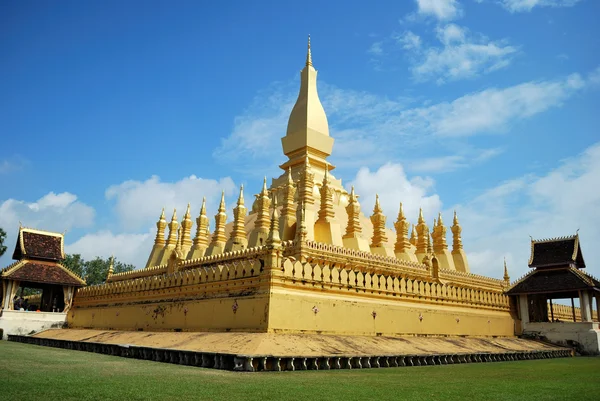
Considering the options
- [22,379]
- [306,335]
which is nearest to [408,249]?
[306,335]

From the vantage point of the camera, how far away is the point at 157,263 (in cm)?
2869

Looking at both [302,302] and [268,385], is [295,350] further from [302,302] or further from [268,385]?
[268,385]

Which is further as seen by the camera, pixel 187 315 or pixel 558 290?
pixel 558 290

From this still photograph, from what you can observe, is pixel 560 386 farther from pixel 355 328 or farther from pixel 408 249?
pixel 408 249

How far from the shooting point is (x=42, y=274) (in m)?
26.1

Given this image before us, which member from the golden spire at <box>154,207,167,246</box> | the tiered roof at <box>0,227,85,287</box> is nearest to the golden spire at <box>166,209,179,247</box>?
the golden spire at <box>154,207,167,246</box>

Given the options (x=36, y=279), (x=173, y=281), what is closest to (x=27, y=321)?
(x=36, y=279)

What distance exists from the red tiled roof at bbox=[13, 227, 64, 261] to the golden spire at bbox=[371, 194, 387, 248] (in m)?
17.6

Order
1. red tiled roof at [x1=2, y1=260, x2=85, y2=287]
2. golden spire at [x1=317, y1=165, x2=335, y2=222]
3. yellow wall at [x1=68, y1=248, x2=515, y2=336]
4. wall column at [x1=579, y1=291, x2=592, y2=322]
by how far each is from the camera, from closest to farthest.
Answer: yellow wall at [x1=68, y1=248, x2=515, y2=336]
wall column at [x1=579, y1=291, x2=592, y2=322]
golden spire at [x1=317, y1=165, x2=335, y2=222]
red tiled roof at [x1=2, y1=260, x2=85, y2=287]

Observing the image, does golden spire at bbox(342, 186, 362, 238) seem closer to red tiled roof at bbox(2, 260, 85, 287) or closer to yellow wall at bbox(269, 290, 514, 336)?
yellow wall at bbox(269, 290, 514, 336)

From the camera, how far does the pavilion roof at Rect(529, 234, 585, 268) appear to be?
75.9 feet

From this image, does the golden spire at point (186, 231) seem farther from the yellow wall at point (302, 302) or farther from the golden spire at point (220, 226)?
the yellow wall at point (302, 302)

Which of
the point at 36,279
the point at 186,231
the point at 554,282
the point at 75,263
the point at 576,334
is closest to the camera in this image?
the point at 576,334

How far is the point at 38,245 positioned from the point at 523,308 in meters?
25.8
